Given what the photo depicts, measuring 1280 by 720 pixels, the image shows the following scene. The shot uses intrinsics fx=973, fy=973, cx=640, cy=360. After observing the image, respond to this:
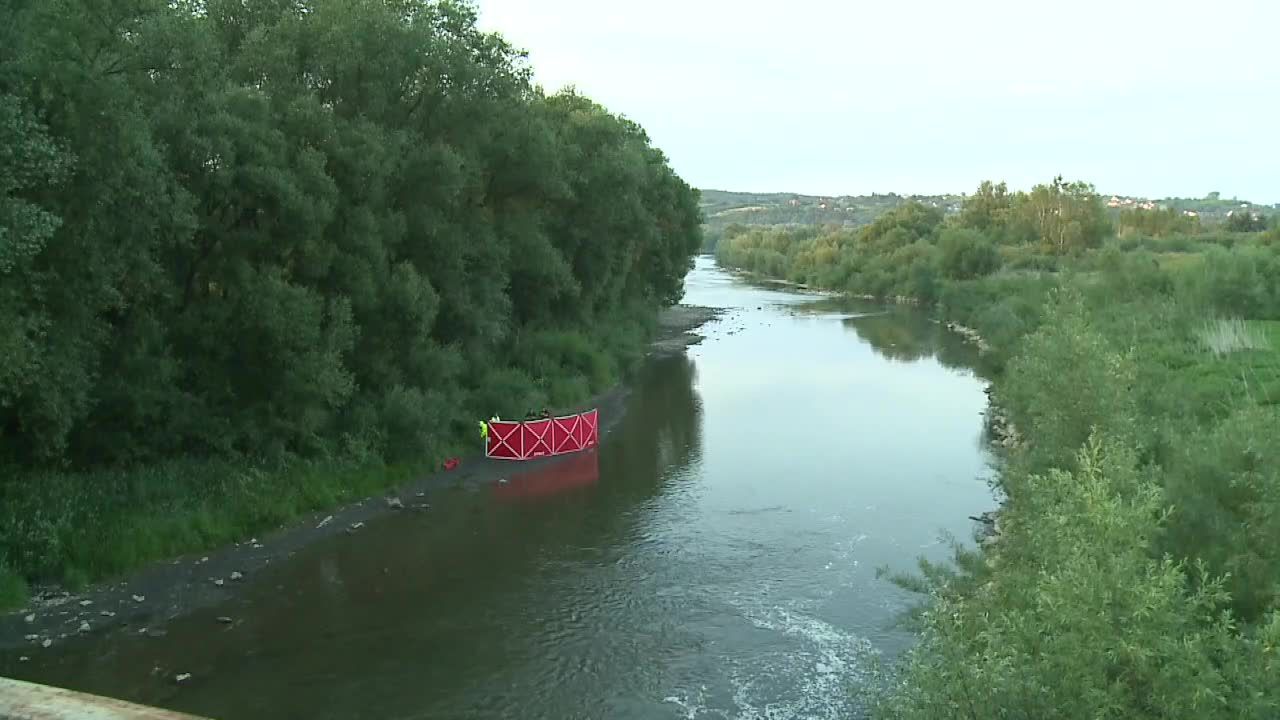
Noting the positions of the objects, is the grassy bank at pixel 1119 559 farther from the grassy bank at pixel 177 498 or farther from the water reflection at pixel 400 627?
the grassy bank at pixel 177 498

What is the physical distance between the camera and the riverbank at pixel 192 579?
1511cm

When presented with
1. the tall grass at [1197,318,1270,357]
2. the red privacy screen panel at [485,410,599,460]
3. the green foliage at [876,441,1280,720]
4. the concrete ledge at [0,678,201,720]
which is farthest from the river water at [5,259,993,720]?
the concrete ledge at [0,678,201,720]

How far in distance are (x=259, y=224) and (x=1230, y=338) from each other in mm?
26157

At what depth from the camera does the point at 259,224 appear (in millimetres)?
20828

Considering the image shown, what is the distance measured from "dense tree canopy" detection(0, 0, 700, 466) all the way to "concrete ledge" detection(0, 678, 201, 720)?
9.30m

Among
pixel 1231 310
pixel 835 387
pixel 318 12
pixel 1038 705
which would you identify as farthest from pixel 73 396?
pixel 1231 310

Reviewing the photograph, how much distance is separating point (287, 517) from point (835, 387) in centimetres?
2572

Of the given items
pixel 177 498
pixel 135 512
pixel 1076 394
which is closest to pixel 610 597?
pixel 1076 394

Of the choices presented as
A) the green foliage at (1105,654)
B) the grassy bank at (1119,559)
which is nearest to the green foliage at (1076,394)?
the grassy bank at (1119,559)

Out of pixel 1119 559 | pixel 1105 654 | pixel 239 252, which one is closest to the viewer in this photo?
pixel 1105 654

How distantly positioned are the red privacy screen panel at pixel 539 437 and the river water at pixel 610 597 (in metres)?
0.92

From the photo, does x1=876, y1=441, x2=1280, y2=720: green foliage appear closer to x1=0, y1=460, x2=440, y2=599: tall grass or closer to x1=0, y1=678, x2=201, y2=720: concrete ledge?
x1=0, y1=678, x2=201, y2=720: concrete ledge

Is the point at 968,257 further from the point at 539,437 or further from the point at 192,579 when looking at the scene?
the point at 192,579

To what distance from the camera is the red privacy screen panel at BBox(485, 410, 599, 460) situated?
27.2 meters
